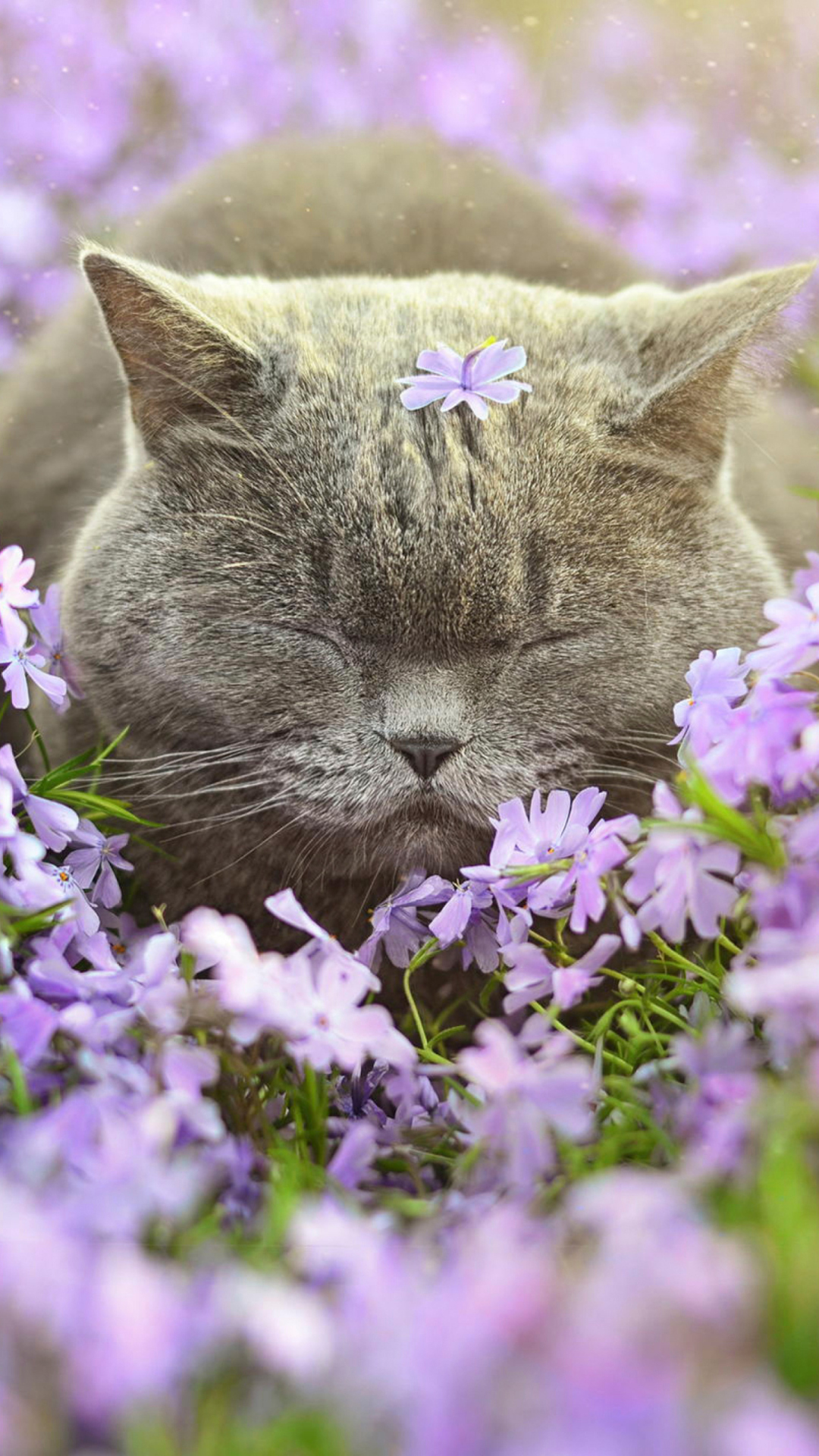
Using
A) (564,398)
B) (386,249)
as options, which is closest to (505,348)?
(564,398)

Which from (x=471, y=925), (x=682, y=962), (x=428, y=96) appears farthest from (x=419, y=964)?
(x=428, y=96)

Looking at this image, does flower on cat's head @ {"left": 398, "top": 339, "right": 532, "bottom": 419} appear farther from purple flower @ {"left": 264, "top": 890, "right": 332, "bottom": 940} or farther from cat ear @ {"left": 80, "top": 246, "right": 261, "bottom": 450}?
Result: purple flower @ {"left": 264, "top": 890, "right": 332, "bottom": 940}

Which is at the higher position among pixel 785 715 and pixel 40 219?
pixel 40 219

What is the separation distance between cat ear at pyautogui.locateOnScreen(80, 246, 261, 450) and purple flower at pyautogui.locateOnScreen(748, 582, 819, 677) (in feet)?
1.59

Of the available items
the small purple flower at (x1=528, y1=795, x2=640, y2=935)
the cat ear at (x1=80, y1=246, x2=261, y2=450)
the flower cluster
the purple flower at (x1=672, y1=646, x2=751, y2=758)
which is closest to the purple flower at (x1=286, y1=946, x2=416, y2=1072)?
the flower cluster

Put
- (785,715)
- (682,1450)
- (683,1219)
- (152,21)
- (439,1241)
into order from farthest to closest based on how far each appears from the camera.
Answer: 1. (152,21)
2. (785,715)
3. (439,1241)
4. (683,1219)
5. (682,1450)

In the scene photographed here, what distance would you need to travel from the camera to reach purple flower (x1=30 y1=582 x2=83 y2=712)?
995 mm

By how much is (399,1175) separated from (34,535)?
39.4 inches

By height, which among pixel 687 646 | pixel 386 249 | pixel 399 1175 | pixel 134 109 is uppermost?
pixel 134 109

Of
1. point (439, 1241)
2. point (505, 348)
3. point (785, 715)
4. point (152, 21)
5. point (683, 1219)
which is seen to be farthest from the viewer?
point (152, 21)

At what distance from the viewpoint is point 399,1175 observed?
705mm

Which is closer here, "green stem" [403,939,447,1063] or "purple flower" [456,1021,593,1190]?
"purple flower" [456,1021,593,1190]

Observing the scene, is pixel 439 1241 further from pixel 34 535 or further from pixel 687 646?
pixel 34 535

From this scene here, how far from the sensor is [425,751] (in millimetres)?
890
